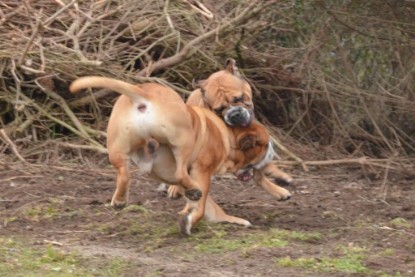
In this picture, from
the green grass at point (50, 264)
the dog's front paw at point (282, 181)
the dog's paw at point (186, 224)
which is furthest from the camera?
the dog's front paw at point (282, 181)

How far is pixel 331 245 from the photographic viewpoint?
748cm

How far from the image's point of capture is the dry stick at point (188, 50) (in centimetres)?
1145

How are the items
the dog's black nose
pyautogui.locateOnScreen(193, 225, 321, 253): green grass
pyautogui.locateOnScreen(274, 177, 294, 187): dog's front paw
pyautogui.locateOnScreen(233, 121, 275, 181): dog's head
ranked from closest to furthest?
pyautogui.locateOnScreen(193, 225, 321, 253): green grass, the dog's black nose, pyautogui.locateOnScreen(233, 121, 275, 181): dog's head, pyautogui.locateOnScreen(274, 177, 294, 187): dog's front paw

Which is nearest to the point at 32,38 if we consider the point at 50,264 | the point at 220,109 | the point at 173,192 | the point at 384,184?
the point at 173,192

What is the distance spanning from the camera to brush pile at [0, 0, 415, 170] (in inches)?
439

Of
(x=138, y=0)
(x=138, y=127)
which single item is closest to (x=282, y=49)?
(x=138, y=0)

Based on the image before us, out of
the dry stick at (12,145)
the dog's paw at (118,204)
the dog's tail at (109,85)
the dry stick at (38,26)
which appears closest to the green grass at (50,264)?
the dog's paw at (118,204)

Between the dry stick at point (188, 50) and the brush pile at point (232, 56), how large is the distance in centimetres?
1

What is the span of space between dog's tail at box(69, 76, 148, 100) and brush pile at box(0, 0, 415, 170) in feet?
11.6

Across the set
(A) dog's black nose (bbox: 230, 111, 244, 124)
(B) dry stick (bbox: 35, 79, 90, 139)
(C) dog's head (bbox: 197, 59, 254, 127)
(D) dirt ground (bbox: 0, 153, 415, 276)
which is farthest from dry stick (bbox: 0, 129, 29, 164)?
(A) dog's black nose (bbox: 230, 111, 244, 124)

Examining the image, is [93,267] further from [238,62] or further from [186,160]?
[238,62]

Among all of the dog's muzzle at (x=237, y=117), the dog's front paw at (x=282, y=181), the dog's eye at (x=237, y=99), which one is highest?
the dog's eye at (x=237, y=99)

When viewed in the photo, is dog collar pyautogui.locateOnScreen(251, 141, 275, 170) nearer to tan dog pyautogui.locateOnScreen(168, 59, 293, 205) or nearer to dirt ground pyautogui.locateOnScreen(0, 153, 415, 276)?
tan dog pyautogui.locateOnScreen(168, 59, 293, 205)

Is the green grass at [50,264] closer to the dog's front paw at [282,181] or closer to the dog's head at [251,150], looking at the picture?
the dog's head at [251,150]
